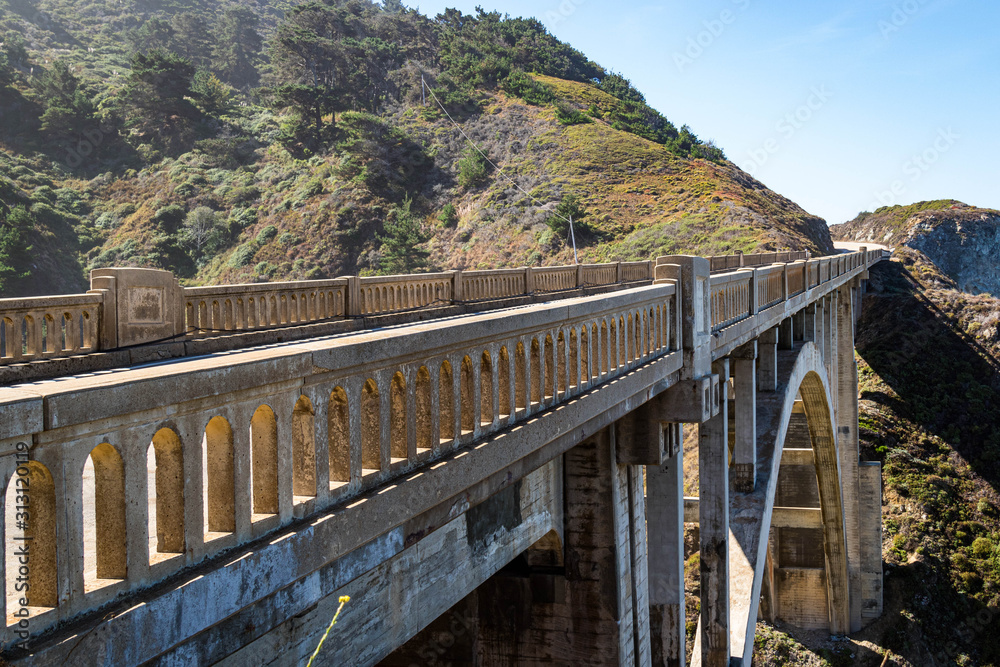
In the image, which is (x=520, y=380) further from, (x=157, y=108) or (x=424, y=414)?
(x=157, y=108)

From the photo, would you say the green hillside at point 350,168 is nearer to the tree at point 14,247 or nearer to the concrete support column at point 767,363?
the tree at point 14,247

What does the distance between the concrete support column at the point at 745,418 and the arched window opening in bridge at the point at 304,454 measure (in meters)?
9.82

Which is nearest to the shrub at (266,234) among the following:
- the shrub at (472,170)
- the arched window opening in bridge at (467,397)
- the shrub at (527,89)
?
the shrub at (472,170)

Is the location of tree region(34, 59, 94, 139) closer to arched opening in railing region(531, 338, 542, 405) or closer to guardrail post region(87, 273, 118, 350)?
guardrail post region(87, 273, 118, 350)

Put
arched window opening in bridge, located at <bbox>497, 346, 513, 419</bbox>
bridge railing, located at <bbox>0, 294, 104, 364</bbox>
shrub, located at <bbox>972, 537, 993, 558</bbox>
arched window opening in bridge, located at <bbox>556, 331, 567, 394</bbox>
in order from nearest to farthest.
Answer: arched window opening in bridge, located at <bbox>497, 346, 513, 419</bbox> < arched window opening in bridge, located at <bbox>556, 331, 567, 394</bbox> < bridge railing, located at <bbox>0, 294, 104, 364</bbox> < shrub, located at <bbox>972, 537, 993, 558</bbox>

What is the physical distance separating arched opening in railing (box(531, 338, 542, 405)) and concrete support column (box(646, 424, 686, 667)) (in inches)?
129

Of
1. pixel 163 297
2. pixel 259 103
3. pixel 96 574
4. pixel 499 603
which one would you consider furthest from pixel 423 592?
pixel 259 103

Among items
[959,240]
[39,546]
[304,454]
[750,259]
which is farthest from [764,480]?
[959,240]

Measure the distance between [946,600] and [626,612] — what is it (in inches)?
993

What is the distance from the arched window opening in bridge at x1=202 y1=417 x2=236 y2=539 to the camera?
7.60 feet

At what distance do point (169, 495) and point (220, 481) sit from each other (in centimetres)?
17

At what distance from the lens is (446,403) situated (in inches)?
139

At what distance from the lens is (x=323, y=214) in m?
Result: 56.7

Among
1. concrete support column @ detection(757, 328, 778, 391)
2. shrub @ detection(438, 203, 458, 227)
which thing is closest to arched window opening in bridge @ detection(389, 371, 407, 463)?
concrete support column @ detection(757, 328, 778, 391)
